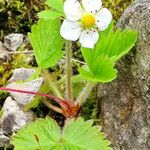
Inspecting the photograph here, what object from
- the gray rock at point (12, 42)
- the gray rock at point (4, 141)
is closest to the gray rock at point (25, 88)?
the gray rock at point (4, 141)

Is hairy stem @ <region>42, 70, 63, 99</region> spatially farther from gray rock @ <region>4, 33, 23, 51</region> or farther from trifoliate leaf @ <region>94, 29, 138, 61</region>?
gray rock @ <region>4, 33, 23, 51</region>

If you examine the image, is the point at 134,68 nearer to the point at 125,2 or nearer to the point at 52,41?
the point at 52,41

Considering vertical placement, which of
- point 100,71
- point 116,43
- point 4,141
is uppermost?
point 116,43

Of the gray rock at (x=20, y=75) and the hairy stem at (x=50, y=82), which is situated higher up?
the hairy stem at (x=50, y=82)

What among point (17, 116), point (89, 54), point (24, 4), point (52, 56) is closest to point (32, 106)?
point (17, 116)

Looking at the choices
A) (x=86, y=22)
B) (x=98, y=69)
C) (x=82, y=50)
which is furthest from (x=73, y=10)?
(x=98, y=69)

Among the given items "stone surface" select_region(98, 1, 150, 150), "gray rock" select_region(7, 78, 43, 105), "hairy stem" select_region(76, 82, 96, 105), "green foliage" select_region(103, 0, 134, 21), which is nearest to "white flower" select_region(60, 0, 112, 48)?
"stone surface" select_region(98, 1, 150, 150)

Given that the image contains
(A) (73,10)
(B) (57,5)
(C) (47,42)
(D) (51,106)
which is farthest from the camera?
(D) (51,106)

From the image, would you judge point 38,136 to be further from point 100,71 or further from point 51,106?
point 100,71

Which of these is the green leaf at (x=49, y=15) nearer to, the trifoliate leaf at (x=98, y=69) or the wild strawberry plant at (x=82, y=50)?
the wild strawberry plant at (x=82, y=50)
